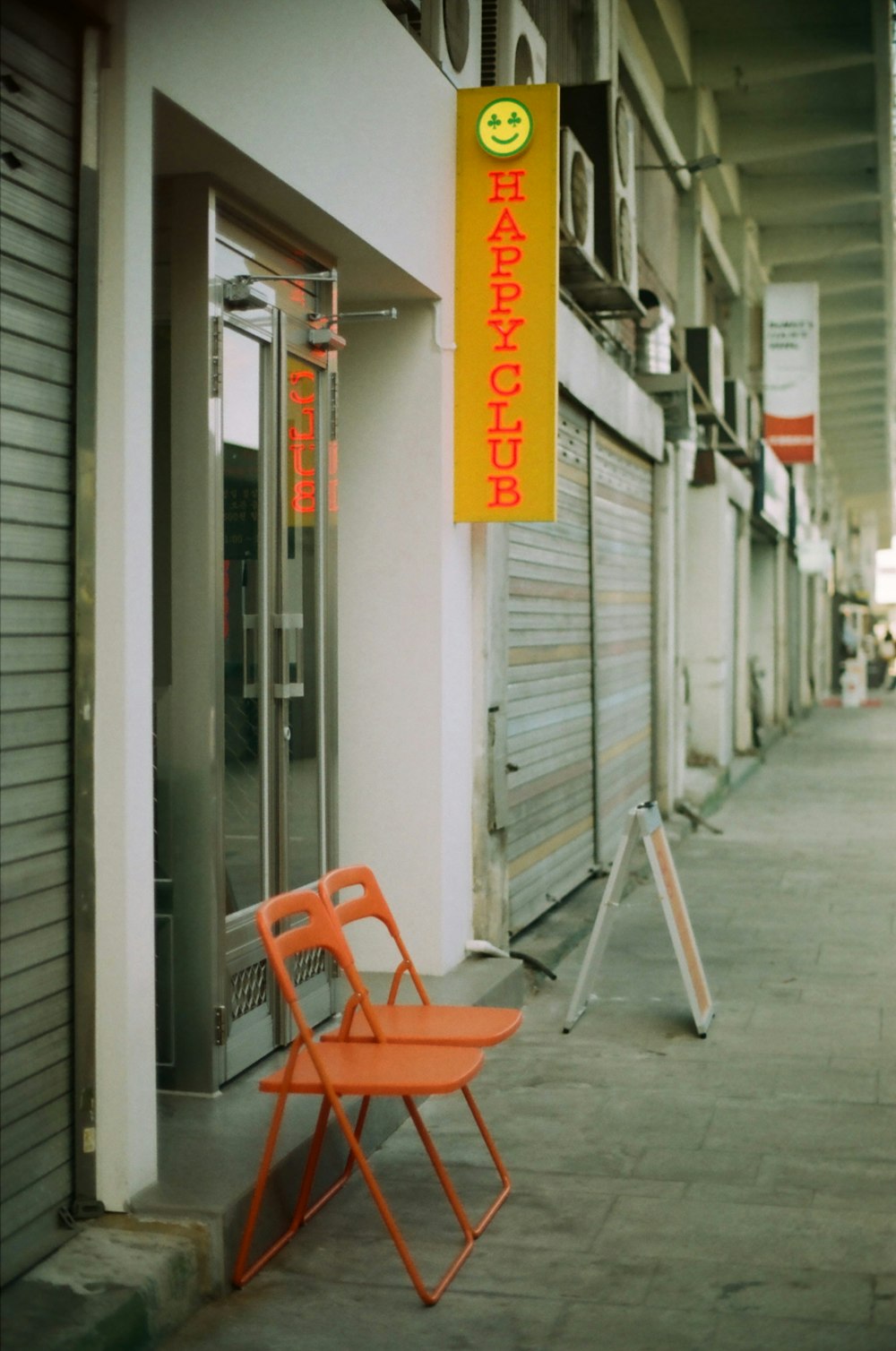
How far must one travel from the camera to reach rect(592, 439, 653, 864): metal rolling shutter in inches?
395

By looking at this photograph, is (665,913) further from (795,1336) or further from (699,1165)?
(795,1336)

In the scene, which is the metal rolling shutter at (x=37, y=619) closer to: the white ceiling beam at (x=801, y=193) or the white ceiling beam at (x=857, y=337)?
the white ceiling beam at (x=801, y=193)

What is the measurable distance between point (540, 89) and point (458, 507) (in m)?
1.71

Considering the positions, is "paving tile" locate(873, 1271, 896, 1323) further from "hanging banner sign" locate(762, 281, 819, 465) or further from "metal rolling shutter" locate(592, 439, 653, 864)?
"hanging banner sign" locate(762, 281, 819, 465)

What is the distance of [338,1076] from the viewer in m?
3.85

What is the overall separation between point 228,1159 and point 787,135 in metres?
15.2

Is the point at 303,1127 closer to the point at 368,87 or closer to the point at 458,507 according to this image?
the point at 458,507

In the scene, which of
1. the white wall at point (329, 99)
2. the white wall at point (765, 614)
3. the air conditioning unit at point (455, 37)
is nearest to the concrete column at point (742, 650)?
the white wall at point (765, 614)

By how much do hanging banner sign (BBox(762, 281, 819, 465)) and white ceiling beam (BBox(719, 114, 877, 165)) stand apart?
1823 millimetres

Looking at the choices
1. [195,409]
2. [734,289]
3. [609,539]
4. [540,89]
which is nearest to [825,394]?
[734,289]

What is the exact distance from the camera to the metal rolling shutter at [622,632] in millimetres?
10039

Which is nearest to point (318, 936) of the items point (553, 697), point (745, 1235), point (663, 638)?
point (745, 1235)

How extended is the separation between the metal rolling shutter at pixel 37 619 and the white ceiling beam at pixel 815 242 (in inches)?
715

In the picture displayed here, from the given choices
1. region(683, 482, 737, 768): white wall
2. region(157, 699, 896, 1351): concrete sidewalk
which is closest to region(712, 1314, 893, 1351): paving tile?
region(157, 699, 896, 1351): concrete sidewalk
